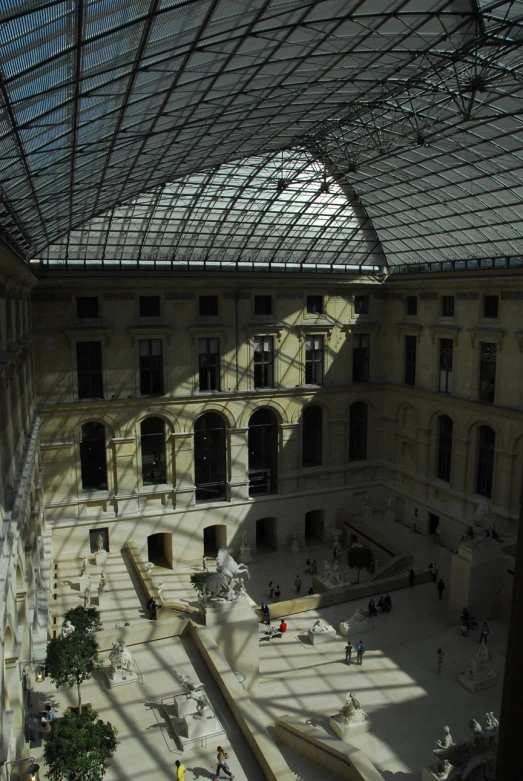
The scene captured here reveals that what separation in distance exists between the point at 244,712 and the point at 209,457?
879 inches

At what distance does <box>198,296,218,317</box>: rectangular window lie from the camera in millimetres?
40781

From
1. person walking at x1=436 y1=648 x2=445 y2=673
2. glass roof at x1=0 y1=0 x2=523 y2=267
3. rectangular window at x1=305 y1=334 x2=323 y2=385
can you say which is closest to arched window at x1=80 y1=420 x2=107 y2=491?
glass roof at x1=0 y1=0 x2=523 y2=267

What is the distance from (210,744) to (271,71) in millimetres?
20985

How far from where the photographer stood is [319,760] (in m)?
21.5

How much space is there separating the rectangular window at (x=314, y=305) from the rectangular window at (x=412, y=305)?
5.82 meters

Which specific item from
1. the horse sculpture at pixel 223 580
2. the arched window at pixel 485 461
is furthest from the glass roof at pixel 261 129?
the horse sculpture at pixel 223 580

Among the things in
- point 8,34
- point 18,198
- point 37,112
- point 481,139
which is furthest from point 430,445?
point 8,34

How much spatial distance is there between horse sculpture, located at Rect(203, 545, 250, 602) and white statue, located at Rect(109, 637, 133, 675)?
414 centimetres

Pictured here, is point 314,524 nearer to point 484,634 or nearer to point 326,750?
point 484,634

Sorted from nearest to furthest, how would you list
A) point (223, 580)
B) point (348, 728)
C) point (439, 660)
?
point (348, 728), point (223, 580), point (439, 660)

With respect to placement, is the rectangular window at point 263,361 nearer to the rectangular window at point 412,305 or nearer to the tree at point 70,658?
the rectangular window at point 412,305

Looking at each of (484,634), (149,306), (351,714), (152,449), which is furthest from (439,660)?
(149,306)

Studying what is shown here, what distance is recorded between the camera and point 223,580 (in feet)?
88.3

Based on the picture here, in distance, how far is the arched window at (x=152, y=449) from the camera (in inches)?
1590
